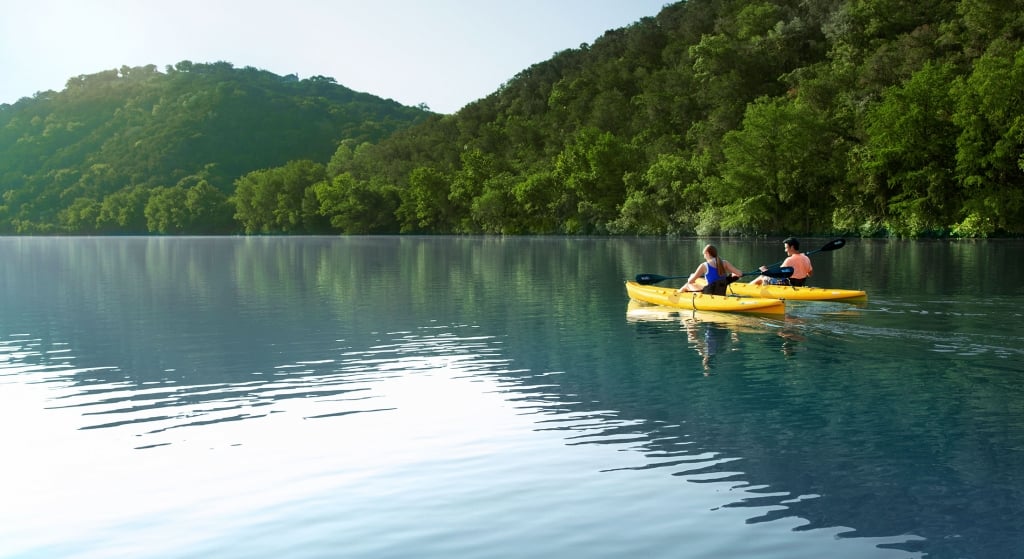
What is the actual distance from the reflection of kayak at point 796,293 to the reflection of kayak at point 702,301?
2.28m

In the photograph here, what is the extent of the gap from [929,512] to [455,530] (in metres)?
3.79

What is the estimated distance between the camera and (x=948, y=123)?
70.6 m

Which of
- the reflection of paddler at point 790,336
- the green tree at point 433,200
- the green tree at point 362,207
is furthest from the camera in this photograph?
the green tree at point 362,207

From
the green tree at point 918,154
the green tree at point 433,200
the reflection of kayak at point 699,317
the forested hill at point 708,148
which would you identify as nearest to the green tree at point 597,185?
the forested hill at point 708,148

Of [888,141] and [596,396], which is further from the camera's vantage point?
[888,141]

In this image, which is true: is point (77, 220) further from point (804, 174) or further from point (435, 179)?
point (804, 174)

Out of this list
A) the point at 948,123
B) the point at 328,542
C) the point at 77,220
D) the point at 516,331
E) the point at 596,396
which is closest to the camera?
the point at 328,542

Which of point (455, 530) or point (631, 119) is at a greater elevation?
point (631, 119)

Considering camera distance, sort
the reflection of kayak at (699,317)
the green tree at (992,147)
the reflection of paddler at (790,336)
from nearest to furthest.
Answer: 1. the reflection of paddler at (790,336)
2. the reflection of kayak at (699,317)
3. the green tree at (992,147)

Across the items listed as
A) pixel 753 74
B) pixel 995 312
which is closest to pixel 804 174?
pixel 753 74

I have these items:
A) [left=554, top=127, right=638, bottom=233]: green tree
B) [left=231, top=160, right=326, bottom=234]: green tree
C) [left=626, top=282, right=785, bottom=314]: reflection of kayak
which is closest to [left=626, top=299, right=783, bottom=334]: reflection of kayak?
[left=626, top=282, right=785, bottom=314]: reflection of kayak

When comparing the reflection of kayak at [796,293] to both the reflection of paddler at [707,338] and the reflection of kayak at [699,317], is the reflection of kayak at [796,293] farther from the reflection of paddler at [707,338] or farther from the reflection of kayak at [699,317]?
the reflection of paddler at [707,338]

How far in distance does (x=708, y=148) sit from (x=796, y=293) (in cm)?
7783

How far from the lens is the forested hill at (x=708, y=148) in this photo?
69688 millimetres
